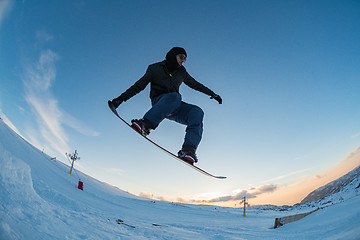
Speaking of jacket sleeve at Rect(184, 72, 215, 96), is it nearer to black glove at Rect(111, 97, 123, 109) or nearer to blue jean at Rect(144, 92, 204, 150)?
blue jean at Rect(144, 92, 204, 150)

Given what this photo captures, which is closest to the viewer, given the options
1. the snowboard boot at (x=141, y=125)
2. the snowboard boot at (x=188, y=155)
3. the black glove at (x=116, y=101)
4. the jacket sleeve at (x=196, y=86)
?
the snowboard boot at (x=188, y=155)

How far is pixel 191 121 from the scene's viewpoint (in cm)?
296

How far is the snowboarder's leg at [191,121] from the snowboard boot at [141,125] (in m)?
0.64

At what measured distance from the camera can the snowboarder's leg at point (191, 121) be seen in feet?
9.11

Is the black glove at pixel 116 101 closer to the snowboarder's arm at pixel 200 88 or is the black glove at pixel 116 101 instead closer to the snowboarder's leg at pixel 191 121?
the snowboarder's leg at pixel 191 121

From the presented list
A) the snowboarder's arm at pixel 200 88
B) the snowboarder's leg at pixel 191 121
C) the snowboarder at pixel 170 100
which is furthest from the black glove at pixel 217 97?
the snowboarder's leg at pixel 191 121

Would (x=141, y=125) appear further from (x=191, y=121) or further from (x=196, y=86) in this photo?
(x=196, y=86)

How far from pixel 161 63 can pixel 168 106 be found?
96 cm

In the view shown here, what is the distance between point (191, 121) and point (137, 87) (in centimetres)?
120

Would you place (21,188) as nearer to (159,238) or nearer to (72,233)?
(72,233)

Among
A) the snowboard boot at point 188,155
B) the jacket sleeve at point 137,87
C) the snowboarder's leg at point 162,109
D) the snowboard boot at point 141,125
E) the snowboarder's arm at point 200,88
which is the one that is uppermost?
the snowboarder's arm at point 200,88

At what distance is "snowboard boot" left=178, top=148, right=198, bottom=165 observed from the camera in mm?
2658

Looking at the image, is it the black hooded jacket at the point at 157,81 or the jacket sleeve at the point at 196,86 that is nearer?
the black hooded jacket at the point at 157,81

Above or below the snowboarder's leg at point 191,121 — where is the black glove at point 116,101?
above
